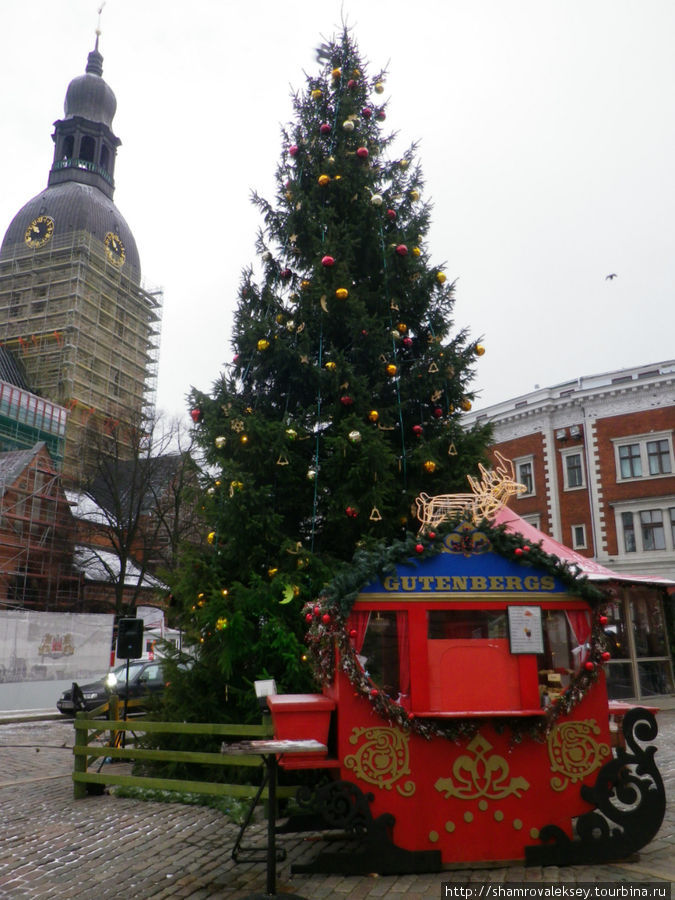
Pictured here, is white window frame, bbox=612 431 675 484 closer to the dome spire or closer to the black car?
the black car

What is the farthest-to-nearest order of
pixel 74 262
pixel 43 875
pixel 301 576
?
1. pixel 74 262
2. pixel 301 576
3. pixel 43 875

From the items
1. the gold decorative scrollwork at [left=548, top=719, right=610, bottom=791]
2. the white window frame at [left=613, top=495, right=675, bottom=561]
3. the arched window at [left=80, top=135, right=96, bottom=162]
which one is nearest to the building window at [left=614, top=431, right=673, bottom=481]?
the white window frame at [left=613, top=495, right=675, bottom=561]

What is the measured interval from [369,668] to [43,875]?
3176 mm

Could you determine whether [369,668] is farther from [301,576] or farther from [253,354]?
[253,354]

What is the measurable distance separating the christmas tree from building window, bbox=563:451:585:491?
2424 centimetres

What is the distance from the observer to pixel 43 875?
6.01 metres

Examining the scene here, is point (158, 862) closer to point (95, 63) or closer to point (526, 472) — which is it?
point (526, 472)

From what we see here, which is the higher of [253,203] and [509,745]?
[253,203]

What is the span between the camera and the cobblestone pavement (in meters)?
5.54

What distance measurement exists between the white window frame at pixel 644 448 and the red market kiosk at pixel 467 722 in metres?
27.7

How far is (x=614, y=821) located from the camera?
6.00 meters

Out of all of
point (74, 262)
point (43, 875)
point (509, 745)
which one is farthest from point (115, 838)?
point (74, 262)

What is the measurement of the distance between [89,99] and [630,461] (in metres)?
66.0

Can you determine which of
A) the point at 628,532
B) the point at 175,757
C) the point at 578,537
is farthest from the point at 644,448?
the point at 175,757
